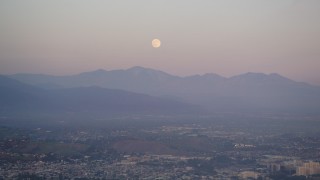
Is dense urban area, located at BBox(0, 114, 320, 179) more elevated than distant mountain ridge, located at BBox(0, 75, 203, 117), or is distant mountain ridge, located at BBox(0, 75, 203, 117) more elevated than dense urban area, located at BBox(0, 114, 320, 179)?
distant mountain ridge, located at BBox(0, 75, 203, 117)

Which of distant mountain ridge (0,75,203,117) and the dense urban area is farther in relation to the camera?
distant mountain ridge (0,75,203,117)

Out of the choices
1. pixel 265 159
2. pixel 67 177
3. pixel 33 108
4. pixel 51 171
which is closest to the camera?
pixel 67 177

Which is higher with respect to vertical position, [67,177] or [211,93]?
[211,93]

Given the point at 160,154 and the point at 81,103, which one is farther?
the point at 81,103

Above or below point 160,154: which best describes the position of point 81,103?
above

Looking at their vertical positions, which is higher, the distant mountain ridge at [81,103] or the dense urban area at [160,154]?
the distant mountain ridge at [81,103]

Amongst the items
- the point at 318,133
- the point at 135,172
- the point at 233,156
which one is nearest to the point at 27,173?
the point at 135,172

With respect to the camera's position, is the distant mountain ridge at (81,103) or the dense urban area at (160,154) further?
the distant mountain ridge at (81,103)

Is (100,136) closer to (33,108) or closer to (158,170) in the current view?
(158,170)
